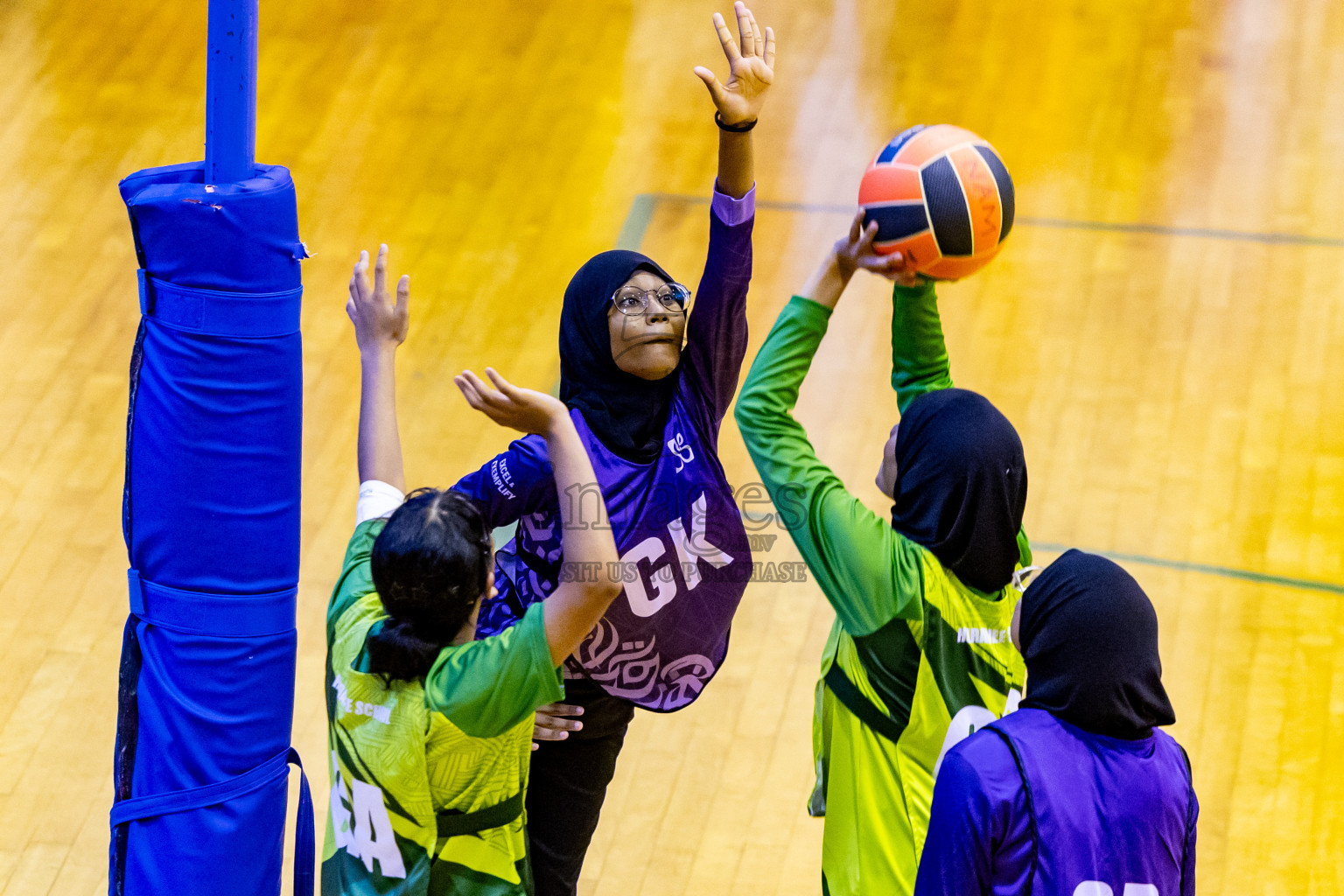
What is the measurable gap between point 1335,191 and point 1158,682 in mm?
4588

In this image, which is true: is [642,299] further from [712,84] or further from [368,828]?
[368,828]

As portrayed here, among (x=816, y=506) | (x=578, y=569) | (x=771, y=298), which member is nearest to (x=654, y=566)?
(x=816, y=506)

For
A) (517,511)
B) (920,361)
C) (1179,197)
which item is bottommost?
(1179,197)

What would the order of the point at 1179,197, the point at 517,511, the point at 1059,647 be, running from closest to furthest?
the point at 1059,647 → the point at 517,511 → the point at 1179,197

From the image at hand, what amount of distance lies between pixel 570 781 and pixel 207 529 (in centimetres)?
86

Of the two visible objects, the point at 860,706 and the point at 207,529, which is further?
the point at 207,529

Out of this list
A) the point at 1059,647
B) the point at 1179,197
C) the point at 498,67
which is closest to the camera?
the point at 1059,647

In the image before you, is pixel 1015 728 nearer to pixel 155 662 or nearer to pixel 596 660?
pixel 596 660

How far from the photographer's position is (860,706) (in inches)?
92.6

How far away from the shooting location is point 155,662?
271 cm

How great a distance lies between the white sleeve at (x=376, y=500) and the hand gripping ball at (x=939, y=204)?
38.8 inches

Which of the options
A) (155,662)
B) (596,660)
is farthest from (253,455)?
(596,660)

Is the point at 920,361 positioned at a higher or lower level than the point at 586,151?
higher

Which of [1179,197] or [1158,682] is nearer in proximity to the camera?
[1158,682]
